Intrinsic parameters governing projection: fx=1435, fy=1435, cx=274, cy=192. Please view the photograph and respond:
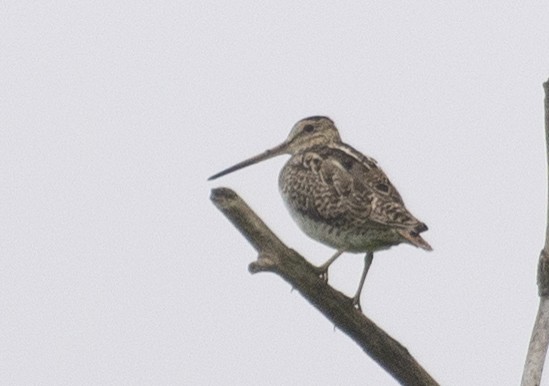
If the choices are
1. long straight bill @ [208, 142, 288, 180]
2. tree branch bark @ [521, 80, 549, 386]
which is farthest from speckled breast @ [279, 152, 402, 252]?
tree branch bark @ [521, 80, 549, 386]

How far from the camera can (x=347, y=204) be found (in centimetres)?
804

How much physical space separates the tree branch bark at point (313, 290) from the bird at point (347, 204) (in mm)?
1477

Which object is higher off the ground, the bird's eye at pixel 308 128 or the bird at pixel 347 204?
the bird's eye at pixel 308 128

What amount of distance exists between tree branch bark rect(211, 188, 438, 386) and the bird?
1477mm

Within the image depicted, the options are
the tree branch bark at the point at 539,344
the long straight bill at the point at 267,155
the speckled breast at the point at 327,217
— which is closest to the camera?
the tree branch bark at the point at 539,344

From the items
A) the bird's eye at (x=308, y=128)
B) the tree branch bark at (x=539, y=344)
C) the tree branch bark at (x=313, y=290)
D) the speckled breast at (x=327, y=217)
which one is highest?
the bird's eye at (x=308, y=128)

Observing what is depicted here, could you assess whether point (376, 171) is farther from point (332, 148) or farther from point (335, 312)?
point (335, 312)

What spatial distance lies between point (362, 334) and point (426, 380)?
389 mm

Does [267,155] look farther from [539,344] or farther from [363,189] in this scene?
[539,344]

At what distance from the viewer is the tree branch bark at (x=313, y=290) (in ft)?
17.6

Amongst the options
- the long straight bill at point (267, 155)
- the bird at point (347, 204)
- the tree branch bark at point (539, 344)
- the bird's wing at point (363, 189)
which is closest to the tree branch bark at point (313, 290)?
the tree branch bark at point (539, 344)

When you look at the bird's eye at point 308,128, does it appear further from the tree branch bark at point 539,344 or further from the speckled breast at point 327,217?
→ the tree branch bark at point 539,344

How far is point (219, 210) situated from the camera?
5551 mm

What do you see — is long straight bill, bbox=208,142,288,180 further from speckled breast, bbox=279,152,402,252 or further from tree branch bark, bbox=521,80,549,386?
Answer: tree branch bark, bbox=521,80,549,386
